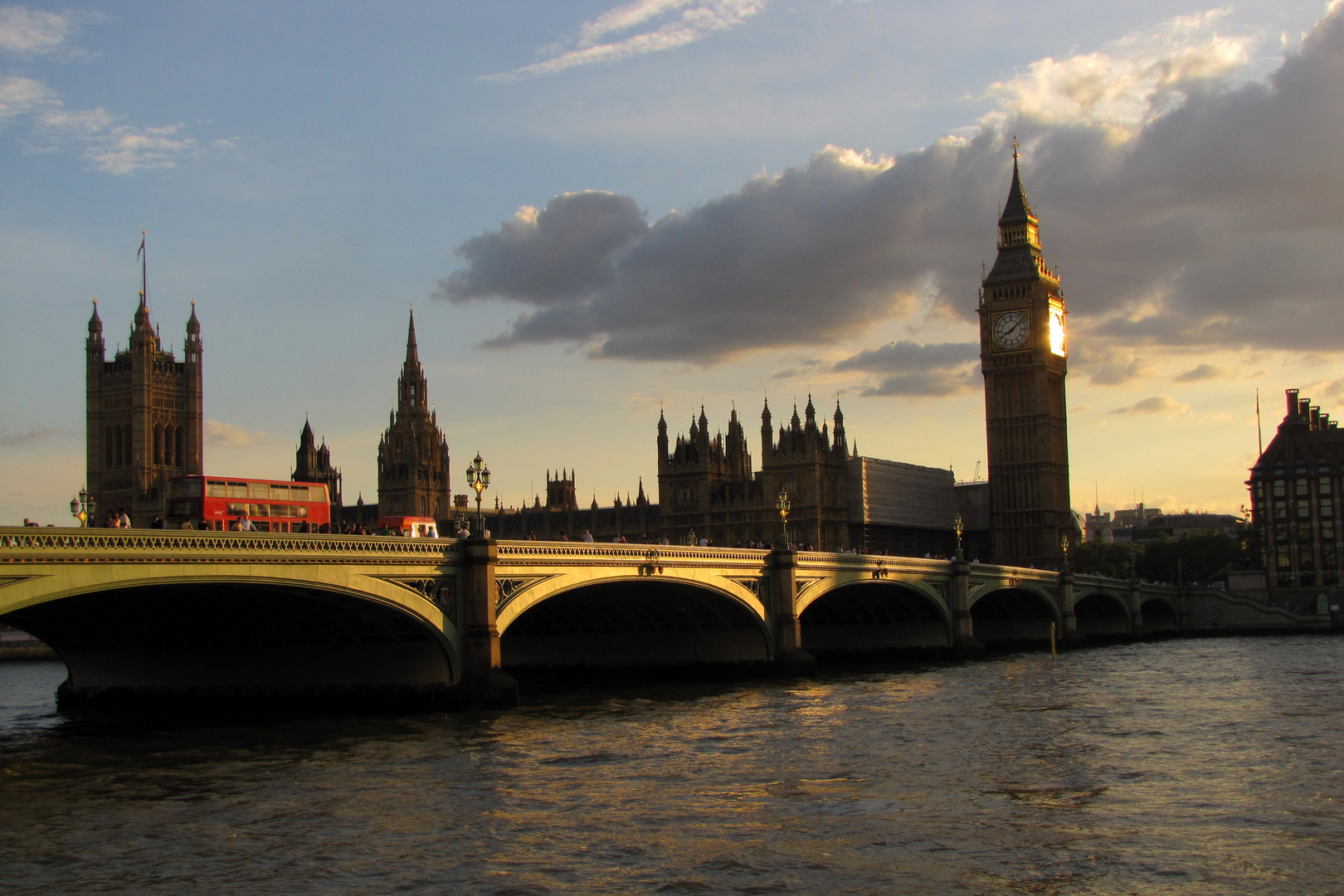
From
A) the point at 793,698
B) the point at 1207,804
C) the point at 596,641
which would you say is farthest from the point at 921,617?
the point at 1207,804

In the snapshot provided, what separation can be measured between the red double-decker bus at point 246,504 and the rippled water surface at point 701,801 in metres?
7.60

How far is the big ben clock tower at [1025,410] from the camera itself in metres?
139

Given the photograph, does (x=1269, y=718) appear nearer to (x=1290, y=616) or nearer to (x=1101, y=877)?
(x=1101, y=877)

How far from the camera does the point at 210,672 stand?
45656 mm

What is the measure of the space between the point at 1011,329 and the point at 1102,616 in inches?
1674

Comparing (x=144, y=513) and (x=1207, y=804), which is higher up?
(x=144, y=513)

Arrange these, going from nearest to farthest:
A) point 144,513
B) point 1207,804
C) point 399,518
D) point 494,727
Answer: point 1207,804
point 494,727
point 399,518
point 144,513

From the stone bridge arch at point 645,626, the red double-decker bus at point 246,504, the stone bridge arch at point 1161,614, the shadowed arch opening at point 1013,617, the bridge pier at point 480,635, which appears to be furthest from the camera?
the stone bridge arch at point 1161,614

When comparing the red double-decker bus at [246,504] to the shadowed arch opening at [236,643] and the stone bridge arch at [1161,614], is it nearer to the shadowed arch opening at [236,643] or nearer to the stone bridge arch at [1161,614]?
the shadowed arch opening at [236,643]

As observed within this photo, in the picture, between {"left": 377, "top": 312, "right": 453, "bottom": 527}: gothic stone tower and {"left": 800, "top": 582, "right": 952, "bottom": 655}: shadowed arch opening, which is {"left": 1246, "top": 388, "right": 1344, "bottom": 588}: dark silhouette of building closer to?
{"left": 800, "top": 582, "right": 952, "bottom": 655}: shadowed arch opening

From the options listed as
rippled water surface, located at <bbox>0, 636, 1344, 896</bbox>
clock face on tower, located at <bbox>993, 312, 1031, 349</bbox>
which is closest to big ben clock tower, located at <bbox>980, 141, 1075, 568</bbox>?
clock face on tower, located at <bbox>993, 312, 1031, 349</bbox>

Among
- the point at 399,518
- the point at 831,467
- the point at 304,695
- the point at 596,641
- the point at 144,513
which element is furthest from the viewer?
the point at 144,513

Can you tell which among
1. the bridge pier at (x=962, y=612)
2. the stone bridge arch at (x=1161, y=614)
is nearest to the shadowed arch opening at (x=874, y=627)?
the bridge pier at (x=962, y=612)

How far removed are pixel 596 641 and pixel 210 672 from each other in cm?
1812
